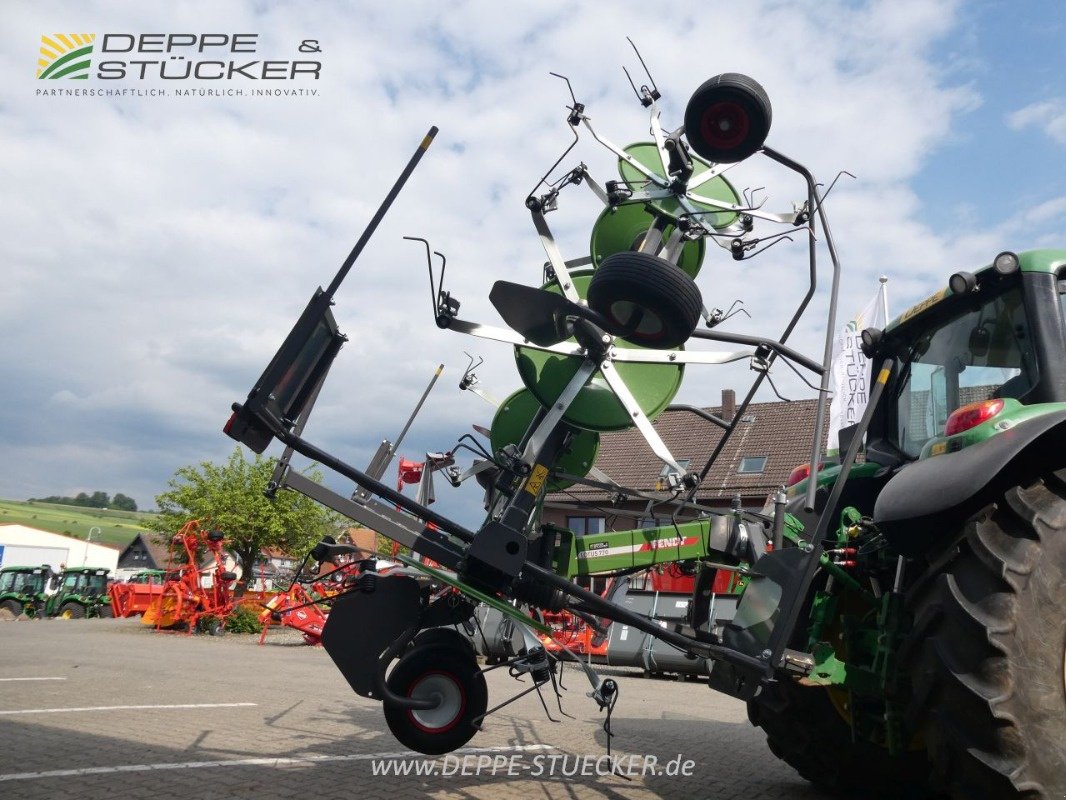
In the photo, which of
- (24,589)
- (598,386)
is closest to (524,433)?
(598,386)

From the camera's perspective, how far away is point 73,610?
29359 mm

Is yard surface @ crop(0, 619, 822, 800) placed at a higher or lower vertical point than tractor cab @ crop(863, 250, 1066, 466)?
lower

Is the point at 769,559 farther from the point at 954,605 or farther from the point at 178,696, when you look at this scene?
the point at 178,696

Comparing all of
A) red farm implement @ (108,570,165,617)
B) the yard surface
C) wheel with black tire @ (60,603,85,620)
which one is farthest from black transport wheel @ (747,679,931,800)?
wheel with black tire @ (60,603,85,620)

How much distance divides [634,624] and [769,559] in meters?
0.68

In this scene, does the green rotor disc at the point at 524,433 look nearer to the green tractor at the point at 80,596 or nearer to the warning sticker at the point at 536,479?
the warning sticker at the point at 536,479

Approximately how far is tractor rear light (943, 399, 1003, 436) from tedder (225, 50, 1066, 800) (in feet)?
0.03

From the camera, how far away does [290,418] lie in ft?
13.0

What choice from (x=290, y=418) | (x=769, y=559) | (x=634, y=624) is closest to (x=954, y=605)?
(x=769, y=559)

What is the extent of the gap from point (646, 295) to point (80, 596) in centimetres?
3108

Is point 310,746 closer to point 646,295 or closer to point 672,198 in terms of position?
point 646,295

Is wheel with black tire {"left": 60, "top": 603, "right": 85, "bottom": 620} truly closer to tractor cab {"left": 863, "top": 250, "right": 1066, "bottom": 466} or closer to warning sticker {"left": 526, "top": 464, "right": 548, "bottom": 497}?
warning sticker {"left": 526, "top": 464, "right": 548, "bottom": 497}

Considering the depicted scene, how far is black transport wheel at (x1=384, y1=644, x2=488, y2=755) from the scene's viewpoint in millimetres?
4047

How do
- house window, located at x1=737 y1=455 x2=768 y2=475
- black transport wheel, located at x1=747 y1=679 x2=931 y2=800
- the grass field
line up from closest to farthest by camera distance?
black transport wheel, located at x1=747 y1=679 x2=931 y2=800 < house window, located at x1=737 y1=455 x2=768 y2=475 < the grass field
